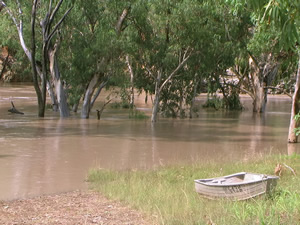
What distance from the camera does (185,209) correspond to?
324 inches

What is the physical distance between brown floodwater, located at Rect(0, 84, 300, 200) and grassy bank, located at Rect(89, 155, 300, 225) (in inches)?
45.5

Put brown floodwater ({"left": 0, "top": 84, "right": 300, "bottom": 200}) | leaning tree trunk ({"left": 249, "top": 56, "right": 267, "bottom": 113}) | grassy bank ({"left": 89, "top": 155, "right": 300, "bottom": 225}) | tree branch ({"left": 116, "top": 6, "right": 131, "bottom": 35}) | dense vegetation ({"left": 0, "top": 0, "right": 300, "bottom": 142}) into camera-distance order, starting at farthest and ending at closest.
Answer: leaning tree trunk ({"left": 249, "top": 56, "right": 267, "bottom": 113}) < tree branch ({"left": 116, "top": 6, "right": 131, "bottom": 35}) < dense vegetation ({"left": 0, "top": 0, "right": 300, "bottom": 142}) < brown floodwater ({"left": 0, "top": 84, "right": 300, "bottom": 200}) < grassy bank ({"left": 89, "top": 155, "right": 300, "bottom": 225})

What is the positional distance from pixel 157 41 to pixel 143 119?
422cm

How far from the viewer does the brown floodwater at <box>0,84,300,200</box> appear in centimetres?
1292

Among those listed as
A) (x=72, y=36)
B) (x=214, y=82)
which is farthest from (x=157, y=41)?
(x=214, y=82)

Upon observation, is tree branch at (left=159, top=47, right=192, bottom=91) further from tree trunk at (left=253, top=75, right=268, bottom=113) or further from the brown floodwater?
tree trunk at (left=253, top=75, right=268, bottom=113)

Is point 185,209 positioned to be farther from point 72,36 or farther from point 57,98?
point 57,98

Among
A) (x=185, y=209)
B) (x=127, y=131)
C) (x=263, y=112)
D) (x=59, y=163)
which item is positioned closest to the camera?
(x=185, y=209)

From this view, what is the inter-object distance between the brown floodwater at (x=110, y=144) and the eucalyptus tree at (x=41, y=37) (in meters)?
1.35

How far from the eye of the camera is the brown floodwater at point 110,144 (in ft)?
42.4

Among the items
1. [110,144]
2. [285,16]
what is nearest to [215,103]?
[110,144]

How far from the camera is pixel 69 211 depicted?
30.0 feet

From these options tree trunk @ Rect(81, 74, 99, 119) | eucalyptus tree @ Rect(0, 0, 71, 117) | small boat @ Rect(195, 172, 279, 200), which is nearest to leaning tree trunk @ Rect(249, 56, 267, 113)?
tree trunk @ Rect(81, 74, 99, 119)

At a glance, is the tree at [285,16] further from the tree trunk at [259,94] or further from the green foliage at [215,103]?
the green foliage at [215,103]
